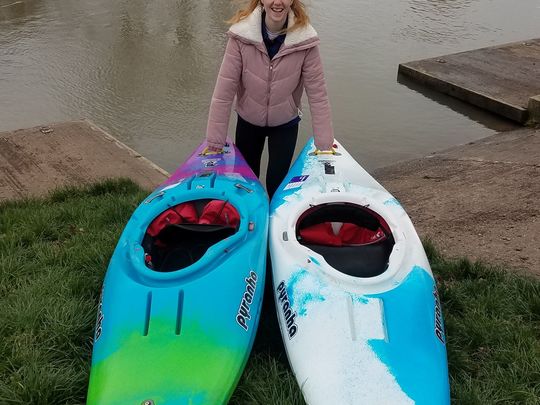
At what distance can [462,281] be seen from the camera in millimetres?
2697

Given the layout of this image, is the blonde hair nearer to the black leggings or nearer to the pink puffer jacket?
the pink puffer jacket

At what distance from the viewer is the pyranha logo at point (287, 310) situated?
210cm

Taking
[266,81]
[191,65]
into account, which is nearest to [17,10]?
[191,65]

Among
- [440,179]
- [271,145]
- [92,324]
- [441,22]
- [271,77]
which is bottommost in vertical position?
[440,179]

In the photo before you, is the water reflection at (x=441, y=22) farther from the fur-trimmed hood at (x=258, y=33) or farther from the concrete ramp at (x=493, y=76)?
the fur-trimmed hood at (x=258, y=33)

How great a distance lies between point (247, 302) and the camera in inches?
86.3

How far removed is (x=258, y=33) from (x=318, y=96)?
1.50ft

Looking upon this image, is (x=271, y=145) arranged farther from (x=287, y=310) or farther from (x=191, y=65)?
(x=191, y=65)

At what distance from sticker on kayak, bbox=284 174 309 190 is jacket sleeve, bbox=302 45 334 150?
0.20m

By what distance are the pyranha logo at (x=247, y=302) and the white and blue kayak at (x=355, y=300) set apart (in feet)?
0.37

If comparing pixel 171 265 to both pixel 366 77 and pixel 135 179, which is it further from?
pixel 366 77

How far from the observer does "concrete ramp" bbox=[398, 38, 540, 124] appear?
248 inches

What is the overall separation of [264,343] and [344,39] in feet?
22.6

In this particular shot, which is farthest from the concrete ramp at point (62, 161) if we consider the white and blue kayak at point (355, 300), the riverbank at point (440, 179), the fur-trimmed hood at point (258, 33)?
the white and blue kayak at point (355, 300)
